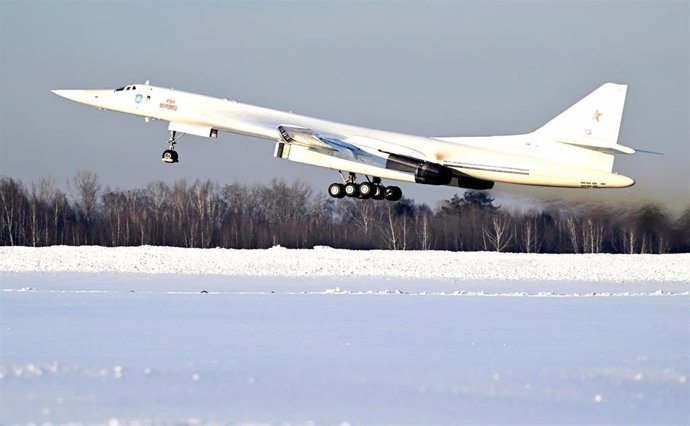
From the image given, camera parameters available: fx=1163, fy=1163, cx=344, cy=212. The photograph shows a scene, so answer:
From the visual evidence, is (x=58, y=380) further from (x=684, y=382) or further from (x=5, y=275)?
(x=5, y=275)

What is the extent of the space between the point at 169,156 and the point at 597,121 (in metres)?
8.49

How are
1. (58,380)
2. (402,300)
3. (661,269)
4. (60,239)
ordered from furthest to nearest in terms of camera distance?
1. (60,239)
2. (661,269)
3. (402,300)
4. (58,380)

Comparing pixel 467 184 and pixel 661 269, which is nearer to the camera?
pixel 467 184

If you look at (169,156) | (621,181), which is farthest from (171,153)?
(621,181)

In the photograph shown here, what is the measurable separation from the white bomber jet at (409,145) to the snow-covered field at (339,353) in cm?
223

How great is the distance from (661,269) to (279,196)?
20.0m

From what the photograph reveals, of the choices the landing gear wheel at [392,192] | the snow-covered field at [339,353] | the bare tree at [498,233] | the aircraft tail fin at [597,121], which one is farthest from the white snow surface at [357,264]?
the bare tree at [498,233]

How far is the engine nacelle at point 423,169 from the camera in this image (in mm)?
21922

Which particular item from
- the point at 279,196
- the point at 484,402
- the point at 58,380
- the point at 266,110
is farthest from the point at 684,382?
the point at 279,196

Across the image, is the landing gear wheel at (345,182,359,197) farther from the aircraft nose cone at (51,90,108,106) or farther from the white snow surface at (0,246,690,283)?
the aircraft nose cone at (51,90,108,106)

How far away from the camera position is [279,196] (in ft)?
144

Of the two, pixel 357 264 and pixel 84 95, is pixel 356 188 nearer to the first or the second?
pixel 357 264

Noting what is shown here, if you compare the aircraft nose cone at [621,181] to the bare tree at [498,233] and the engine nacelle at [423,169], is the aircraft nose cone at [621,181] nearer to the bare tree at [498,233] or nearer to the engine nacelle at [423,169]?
the engine nacelle at [423,169]

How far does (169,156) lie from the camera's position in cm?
2350
